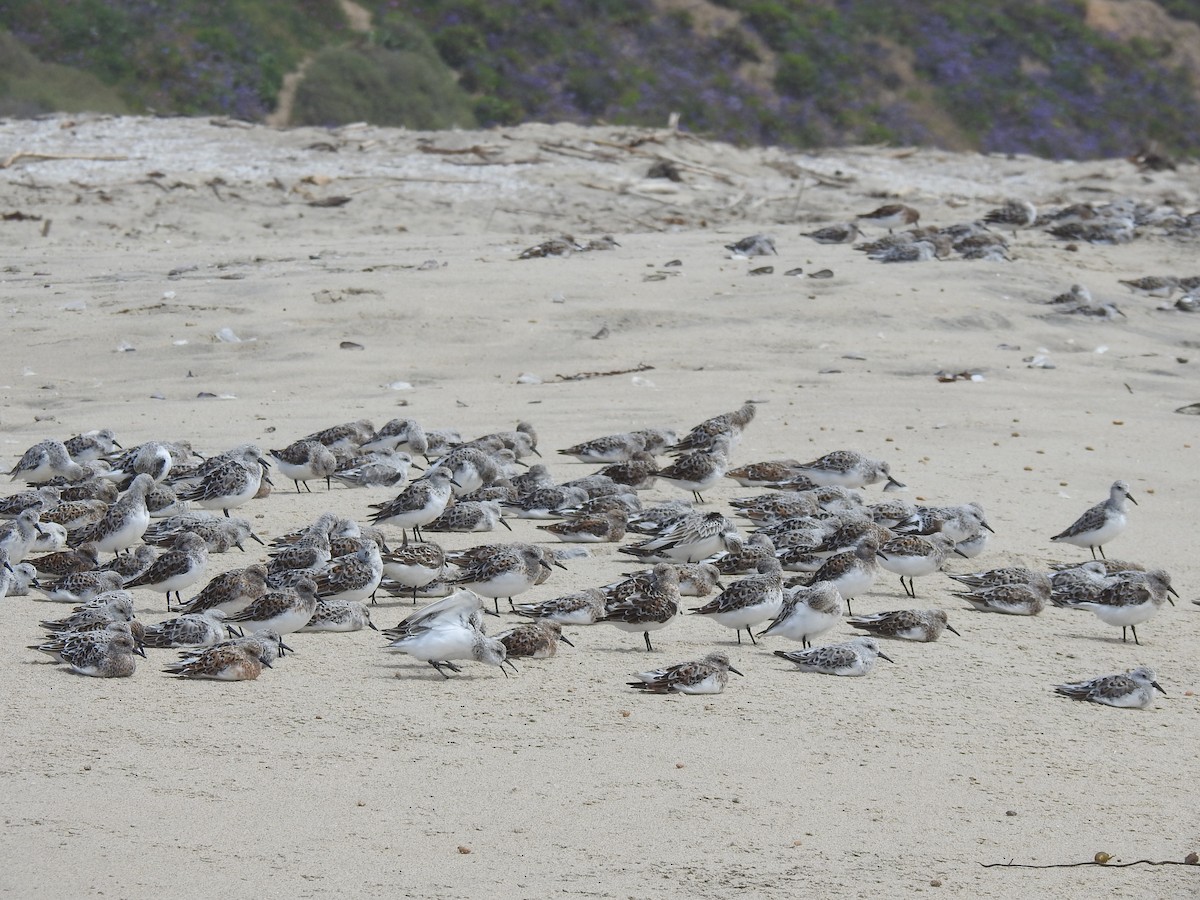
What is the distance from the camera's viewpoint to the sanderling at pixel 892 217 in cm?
2234

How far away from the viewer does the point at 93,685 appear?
7246 mm

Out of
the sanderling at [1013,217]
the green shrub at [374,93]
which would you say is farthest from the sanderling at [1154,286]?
the green shrub at [374,93]

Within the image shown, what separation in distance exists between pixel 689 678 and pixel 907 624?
1721 millimetres

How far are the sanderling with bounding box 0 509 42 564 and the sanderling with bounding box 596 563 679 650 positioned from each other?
11.7ft

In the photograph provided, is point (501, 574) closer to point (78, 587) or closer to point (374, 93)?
point (78, 587)

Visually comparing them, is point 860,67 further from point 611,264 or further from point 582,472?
point 582,472

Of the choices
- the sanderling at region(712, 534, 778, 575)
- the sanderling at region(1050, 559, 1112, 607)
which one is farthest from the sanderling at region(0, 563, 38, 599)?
the sanderling at region(1050, 559, 1112, 607)

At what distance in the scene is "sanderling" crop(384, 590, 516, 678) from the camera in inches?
304

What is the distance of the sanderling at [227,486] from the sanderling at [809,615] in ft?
13.0

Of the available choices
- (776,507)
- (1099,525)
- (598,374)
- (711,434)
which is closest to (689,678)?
(776,507)

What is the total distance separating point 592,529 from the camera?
424 inches

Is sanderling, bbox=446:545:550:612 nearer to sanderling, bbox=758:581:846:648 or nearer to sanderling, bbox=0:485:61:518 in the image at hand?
sanderling, bbox=758:581:846:648

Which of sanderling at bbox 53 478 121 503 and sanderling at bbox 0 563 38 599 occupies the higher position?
sanderling at bbox 0 563 38 599

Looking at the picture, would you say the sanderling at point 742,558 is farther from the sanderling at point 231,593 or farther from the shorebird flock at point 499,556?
the sanderling at point 231,593
